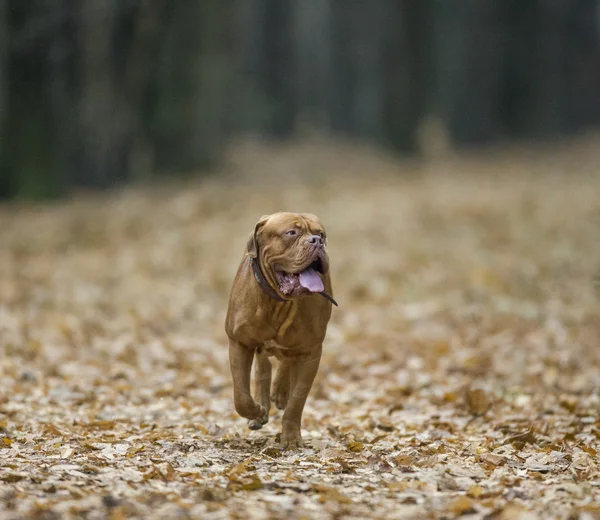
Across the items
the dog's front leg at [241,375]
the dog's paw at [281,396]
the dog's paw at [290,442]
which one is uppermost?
the dog's front leg at [241,375]

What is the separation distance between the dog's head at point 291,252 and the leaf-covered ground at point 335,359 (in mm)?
1057

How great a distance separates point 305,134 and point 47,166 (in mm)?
19985

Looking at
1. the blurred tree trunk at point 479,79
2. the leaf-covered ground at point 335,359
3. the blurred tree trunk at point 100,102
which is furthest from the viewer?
the blurred tree trunk at point 479,79

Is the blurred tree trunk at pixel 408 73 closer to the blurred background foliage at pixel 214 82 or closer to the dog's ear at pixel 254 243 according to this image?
the blurred background foliage at pixel 214 82

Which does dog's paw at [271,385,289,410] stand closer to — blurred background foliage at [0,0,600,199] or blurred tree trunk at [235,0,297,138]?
blurred background foliage at [0,0,600,199]

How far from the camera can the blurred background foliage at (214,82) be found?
1734 cm

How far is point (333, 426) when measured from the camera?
6180 millimetres

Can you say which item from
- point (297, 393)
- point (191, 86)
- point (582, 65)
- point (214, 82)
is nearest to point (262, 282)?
point (297, 393)

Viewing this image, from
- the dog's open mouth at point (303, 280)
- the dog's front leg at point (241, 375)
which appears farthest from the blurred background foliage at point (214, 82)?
the dog's open mouth at point (303, 280)

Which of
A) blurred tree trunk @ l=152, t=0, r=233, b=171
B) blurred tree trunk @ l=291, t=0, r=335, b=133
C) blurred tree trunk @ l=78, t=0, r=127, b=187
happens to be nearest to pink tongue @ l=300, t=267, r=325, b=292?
blurred tree trunk @ l=152, t=0, r=233, b=171

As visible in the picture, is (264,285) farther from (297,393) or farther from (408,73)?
(408,73)

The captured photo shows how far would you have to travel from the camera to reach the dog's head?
4.69m

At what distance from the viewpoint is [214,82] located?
21.7 metres

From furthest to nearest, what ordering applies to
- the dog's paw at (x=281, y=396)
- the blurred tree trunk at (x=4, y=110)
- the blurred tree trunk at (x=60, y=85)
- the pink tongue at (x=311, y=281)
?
the blurred tree trunk at (x=60, y=85) < the blurred tree trunk at (x=4, y=110) < the dog's paw at (x=281, y=396) < the pink tongue at (x=311, y=281)
